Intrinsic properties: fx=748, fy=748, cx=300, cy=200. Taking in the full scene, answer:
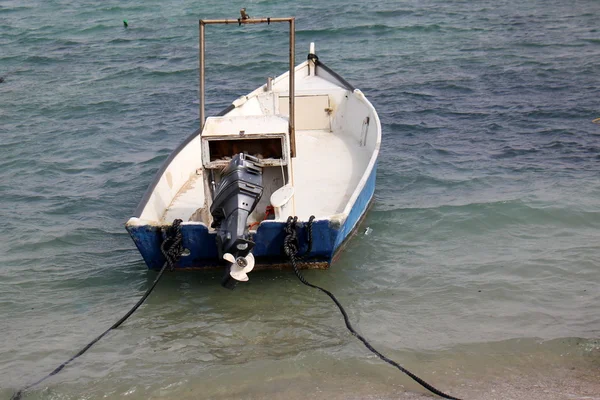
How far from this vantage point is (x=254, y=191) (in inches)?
303

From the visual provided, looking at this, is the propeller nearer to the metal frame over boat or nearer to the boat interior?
the metal frame over boat

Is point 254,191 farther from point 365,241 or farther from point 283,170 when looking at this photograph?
point 365,241

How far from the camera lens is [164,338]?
7.73 metres

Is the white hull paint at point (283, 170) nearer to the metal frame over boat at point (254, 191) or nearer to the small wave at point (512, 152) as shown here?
the metal frame over boat at point (254, 191)

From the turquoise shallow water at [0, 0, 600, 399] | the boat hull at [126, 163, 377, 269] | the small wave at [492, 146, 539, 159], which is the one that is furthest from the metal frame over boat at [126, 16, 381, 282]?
the small wave at [492, 146, 539, 159]

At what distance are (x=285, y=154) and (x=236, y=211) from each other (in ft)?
4.14

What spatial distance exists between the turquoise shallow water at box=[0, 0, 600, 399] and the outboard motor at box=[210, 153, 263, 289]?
2.89 feet

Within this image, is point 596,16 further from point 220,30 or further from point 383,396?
point 383,396

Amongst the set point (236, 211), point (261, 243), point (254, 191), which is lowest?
point (261, 243)

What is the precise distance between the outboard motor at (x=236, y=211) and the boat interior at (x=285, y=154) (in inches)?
14.2

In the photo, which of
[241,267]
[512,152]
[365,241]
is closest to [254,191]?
[241,267]

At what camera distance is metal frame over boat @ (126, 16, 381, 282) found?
25.9ft

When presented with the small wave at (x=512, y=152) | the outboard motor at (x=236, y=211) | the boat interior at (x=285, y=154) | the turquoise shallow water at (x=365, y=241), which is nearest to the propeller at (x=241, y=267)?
the outboard motor at (x=236, y=211)

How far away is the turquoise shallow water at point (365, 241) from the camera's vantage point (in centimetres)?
699
